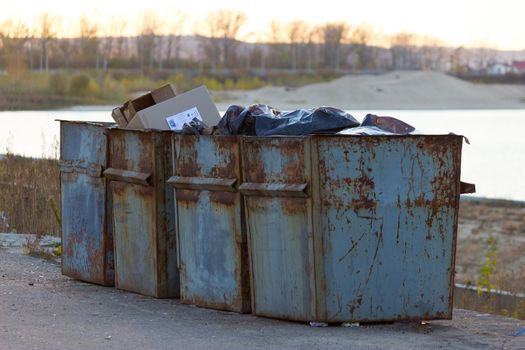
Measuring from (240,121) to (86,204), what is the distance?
1648mm

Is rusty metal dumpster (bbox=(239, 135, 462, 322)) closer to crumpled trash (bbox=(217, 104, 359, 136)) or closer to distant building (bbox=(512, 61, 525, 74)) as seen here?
crumpled trash (bbox=(217, 104, 359, 136))

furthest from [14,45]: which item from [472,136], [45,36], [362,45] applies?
[362,45]

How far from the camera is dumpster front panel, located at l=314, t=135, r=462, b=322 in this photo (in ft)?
22.0

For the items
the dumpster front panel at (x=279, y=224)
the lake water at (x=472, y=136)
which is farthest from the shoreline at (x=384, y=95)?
the dumpster front panel at (x=279, y=224)

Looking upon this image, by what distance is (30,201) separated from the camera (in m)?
12.3

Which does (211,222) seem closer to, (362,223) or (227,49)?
(362,223)

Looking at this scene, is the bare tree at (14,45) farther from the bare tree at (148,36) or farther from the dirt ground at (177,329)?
the dirt ground at (177,329)

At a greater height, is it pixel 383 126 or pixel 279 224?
pixel 383 126

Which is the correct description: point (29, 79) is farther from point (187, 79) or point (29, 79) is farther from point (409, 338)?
point (409, 338)

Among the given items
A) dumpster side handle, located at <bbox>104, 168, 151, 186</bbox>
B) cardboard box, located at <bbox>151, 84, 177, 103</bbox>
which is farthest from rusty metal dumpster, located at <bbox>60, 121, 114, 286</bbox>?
cardboard box, located at <bbox>151, 84, 177, 103</bbox>

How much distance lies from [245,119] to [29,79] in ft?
180

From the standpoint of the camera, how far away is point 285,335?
21.8ft

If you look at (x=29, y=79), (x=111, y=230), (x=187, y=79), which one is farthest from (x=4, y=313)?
(x=187, y=79)

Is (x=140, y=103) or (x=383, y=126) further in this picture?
(x=140, y=103)
